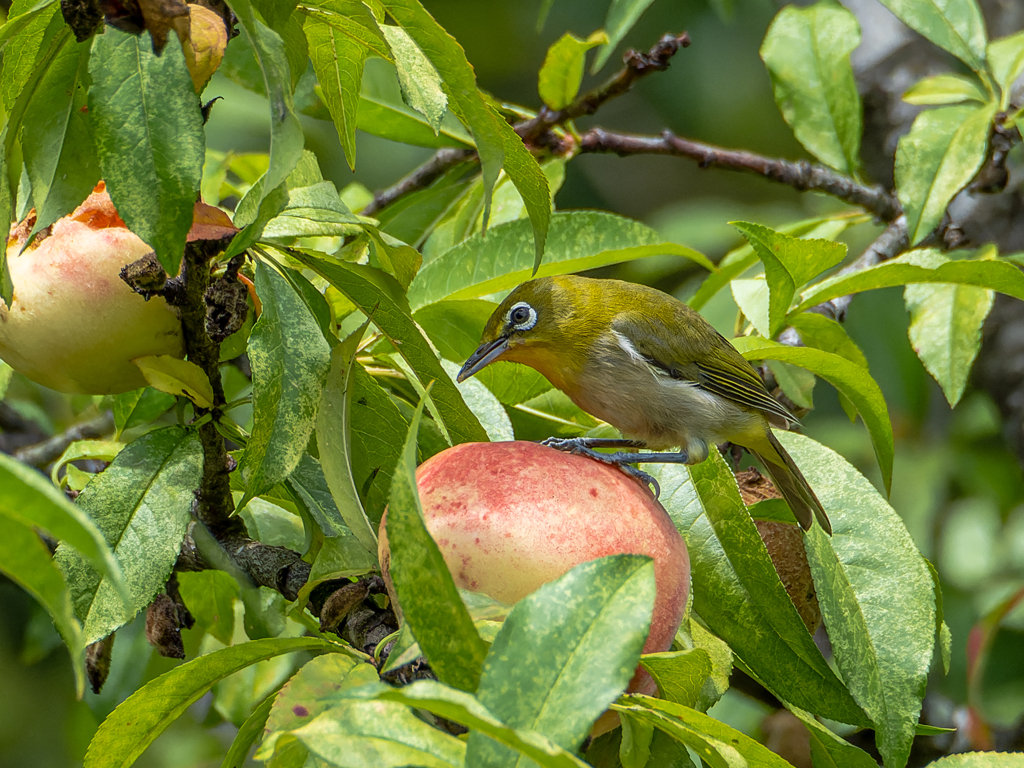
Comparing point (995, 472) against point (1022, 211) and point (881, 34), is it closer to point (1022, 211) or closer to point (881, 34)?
point (1022, 211)

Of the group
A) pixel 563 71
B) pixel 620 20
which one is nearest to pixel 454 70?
pixel 563 71

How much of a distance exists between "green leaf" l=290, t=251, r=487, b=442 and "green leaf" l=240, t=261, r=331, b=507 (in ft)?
0.25

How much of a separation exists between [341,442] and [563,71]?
1.54 metres

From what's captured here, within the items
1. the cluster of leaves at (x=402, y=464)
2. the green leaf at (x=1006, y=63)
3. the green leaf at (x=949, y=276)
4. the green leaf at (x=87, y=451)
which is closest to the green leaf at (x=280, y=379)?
the cluster of leaves at (x=402, y=464)

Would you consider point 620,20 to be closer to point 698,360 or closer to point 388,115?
point 388,115

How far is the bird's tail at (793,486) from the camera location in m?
1.65

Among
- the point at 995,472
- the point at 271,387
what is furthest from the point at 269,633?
the point at 995,472

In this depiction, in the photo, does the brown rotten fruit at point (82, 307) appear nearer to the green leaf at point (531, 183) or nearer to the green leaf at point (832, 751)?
the green leaf at point (531, 183)

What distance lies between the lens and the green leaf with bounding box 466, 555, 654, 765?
83 centimetres

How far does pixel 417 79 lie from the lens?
4.01 feet

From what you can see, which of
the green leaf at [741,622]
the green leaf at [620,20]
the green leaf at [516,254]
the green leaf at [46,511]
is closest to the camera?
the green leaf at [46,511]

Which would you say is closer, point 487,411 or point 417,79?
point 417,79

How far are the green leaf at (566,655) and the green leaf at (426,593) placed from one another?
7 centimetres

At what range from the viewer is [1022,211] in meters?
3.43
